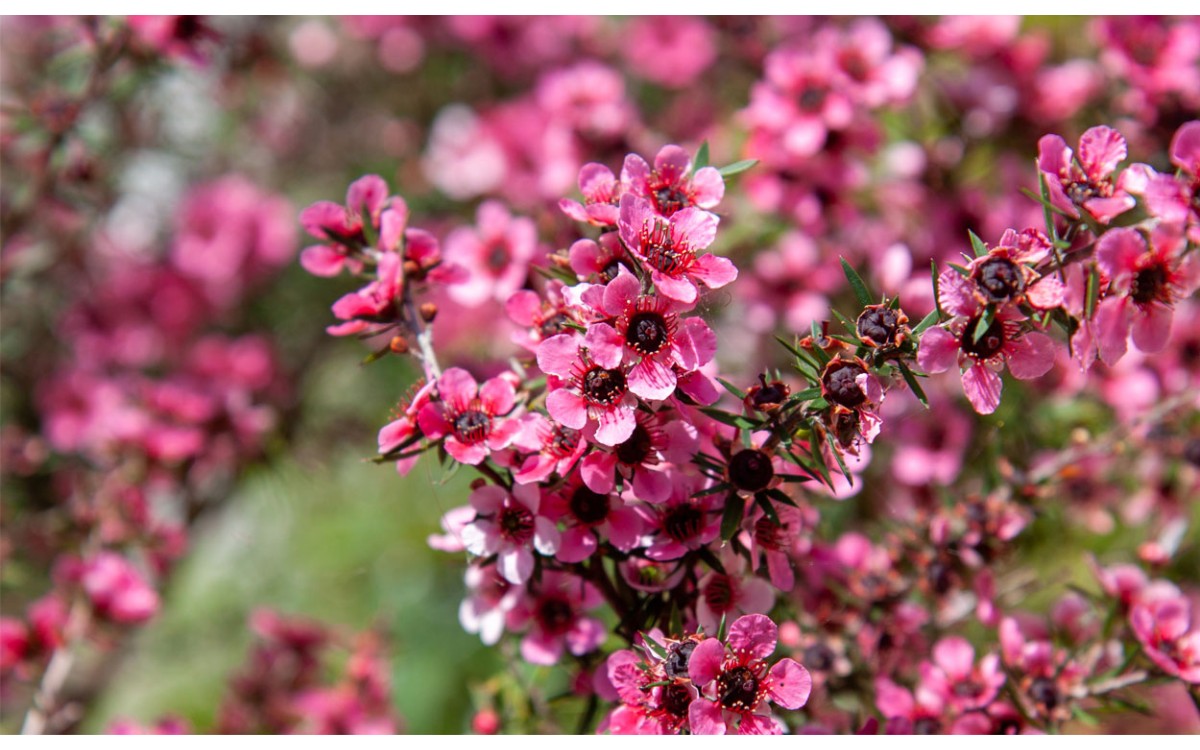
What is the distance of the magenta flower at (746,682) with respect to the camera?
0.93 meters

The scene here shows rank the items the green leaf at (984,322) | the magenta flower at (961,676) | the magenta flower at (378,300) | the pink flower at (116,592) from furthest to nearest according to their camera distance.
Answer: the pink flower at (116,592)
the magenta flower at (961,676)
the magenta flower at (378,300)
the green leaf at (984,322)

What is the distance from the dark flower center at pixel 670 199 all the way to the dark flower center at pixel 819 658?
61 centimetres

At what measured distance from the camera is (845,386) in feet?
2.90

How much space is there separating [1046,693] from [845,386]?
0.60m

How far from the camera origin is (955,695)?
1.21m

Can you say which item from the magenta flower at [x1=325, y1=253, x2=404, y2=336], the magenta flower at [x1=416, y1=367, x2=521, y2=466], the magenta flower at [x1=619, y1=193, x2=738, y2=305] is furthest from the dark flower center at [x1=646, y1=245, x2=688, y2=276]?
the magenta flower at [x1=325, y1=253, x2=404, y2=336]

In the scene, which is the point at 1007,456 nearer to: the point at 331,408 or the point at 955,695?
the point at 955,695

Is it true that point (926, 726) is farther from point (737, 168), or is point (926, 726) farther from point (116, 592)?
point (116, 592)

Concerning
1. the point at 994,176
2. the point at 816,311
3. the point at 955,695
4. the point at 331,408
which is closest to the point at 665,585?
the point at 955,695

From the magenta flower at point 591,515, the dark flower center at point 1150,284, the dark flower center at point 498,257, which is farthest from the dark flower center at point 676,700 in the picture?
the dark flower center at point 498,257

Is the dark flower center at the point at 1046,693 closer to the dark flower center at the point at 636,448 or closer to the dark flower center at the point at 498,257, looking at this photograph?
the dark flower center at the point at 636,448

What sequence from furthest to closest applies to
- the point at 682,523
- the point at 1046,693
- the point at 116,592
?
the point at 116,592, the point at 1046,693, the point at 682,523

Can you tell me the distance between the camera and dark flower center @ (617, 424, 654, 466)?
0.96 meters

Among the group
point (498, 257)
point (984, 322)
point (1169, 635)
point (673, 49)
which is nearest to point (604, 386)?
point (984, 322)
